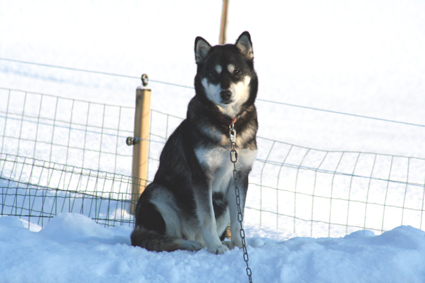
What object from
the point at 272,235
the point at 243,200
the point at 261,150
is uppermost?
the point at 261,150

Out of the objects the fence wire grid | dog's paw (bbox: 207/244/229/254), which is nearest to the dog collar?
Result: dog's paw (bbox: 207/244/229/254)

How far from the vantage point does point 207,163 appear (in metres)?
2.69

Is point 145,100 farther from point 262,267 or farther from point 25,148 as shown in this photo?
point 25,148

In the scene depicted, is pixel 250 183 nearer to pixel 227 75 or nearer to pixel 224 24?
pixel 227 75

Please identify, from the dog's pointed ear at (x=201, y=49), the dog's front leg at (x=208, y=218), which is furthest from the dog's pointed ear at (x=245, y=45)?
the dog's front leg at (x=208, y=218)

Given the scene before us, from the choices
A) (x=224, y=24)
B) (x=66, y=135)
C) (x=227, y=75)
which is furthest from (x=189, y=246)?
(x=66, y=135)

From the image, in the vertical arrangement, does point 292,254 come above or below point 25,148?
below

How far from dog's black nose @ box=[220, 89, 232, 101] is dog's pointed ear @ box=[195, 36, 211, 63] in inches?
16.9

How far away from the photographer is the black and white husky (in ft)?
8.87

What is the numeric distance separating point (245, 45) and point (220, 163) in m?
0.93

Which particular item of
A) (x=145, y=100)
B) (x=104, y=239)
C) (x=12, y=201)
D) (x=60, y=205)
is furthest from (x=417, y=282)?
(x=12, y=201)

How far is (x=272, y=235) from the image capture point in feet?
15.4

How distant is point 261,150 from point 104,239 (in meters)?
6.92

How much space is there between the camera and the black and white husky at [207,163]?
2.71 metres
